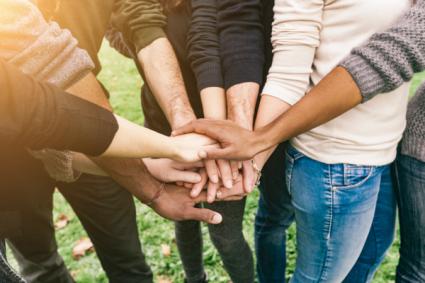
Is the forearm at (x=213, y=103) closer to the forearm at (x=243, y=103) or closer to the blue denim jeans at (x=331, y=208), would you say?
the forearm at (x=243, y=103)

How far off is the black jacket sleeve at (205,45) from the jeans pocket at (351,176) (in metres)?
0.62

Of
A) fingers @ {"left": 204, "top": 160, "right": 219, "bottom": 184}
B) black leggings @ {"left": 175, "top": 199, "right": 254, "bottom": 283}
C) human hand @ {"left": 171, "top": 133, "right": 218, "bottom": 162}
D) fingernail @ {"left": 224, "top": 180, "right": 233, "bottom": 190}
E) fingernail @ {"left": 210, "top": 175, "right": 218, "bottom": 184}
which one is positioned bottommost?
black leggings @ {"left": 175, "top": 199, "right": 254, "bottom": 283}

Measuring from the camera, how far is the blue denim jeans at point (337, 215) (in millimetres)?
1783

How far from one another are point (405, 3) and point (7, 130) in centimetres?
135

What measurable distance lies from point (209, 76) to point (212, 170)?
1.32 feet

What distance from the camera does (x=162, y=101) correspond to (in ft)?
6.64

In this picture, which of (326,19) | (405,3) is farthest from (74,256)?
(405,3)

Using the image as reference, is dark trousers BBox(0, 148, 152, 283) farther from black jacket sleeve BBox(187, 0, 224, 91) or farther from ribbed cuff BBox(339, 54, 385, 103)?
ribbed cuff BBox(339, 54, 385, 103)

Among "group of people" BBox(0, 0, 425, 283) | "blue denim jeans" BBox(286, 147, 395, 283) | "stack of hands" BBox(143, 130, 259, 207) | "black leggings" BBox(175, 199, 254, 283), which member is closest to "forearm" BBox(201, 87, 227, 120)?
"group of people" BBox(0, 0, 425, 283)

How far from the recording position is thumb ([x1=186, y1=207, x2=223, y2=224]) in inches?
74.9

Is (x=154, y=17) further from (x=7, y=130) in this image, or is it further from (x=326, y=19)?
(x=7, y=130)

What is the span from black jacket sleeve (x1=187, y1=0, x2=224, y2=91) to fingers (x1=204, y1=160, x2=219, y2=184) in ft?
1.06

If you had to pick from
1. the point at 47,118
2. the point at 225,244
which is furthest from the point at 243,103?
the point at 47,118

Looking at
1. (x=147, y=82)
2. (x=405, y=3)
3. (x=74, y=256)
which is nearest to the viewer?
(x=405, y=3)
